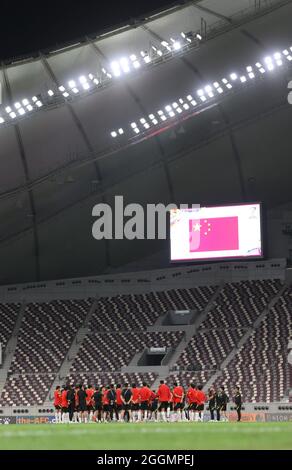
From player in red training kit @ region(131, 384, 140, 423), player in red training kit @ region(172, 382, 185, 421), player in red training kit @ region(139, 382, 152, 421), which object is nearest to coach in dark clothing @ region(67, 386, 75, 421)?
player in red training kit @ region(131, 384, 140, 423)

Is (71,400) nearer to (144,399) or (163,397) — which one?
(144,399)

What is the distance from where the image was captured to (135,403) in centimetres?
4059

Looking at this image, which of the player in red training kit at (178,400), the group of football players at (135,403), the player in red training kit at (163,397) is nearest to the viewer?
the group of football players at (135,403)

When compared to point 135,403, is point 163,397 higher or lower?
higher

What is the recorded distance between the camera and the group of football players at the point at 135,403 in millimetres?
40062

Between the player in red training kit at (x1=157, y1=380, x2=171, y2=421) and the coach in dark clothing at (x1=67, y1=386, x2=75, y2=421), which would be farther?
the player in red training kit at (x1=157, y1=380, x2=171, y2=421)

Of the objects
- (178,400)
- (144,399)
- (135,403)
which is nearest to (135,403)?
(135,403)

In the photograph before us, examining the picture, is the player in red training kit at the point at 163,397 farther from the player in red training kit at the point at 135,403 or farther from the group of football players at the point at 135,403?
the player in red training kit at the point at 135,403

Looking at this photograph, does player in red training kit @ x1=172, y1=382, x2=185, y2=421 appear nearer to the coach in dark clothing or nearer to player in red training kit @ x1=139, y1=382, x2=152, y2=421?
player in red training kit @ x1=139, y1=382, x2=152, y2=421

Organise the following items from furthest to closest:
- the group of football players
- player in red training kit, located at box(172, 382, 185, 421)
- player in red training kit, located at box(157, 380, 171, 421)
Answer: player in red training kit, located at box(172, 382, 185, 421), player in red training kit, located at box(157, 380, 171, 421), the group of football players

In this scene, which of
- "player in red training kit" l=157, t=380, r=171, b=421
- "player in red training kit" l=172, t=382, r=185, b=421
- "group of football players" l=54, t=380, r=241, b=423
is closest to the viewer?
"group of football players" l=54, t=380, r=241, b=423

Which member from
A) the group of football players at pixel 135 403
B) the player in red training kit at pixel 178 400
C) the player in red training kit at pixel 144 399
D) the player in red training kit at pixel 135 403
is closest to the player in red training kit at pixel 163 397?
the group of football players at pixel 135 403

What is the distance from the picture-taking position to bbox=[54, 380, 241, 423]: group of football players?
40062 millimetres
